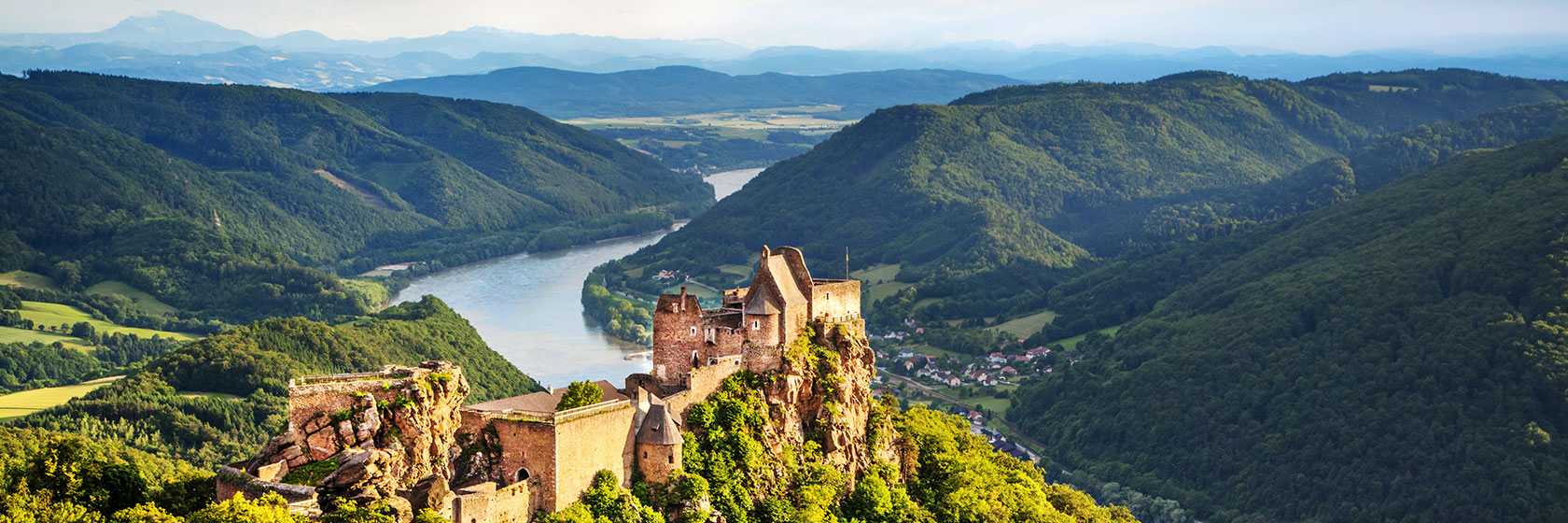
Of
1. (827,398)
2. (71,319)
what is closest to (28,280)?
(71,319)

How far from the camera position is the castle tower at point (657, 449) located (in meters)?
56.4

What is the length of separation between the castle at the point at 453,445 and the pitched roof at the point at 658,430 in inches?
1.7

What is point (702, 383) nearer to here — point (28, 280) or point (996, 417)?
point (996, 417)

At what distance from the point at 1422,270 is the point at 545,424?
10862 cm

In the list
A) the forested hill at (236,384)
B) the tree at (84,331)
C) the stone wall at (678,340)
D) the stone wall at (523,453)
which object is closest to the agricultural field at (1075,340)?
the forested hill at (236,384)

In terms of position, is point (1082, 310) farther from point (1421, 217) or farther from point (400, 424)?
point (400, 424)

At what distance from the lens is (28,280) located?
184 metres

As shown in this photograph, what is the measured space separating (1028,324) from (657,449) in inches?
5264

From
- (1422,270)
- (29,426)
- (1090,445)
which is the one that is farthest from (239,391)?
(1422,270)

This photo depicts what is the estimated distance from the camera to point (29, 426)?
100000 millimetres

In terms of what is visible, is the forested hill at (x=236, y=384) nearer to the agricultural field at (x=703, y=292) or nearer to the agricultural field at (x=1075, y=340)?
the agricultural field at (x=703, y=292)

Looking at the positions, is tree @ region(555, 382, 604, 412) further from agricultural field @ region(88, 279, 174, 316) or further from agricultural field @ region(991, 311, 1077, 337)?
agricultural field @ region(88, 279, 174, 316)

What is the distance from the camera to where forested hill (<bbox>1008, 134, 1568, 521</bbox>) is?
113 meters

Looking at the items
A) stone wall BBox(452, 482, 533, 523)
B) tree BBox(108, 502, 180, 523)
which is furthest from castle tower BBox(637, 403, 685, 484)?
tree BBox(108, 502, 180, 523)
